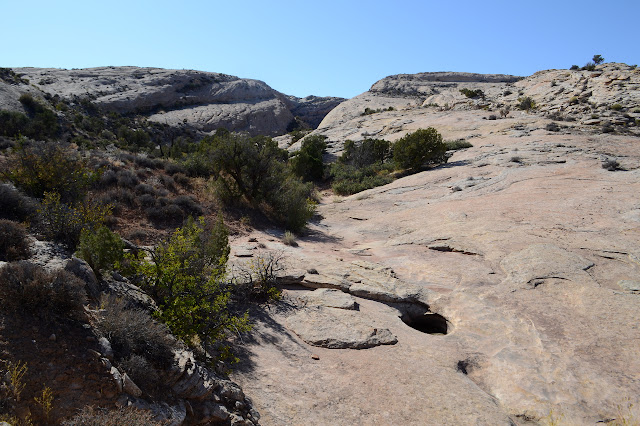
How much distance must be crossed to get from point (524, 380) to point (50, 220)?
761 centimetres

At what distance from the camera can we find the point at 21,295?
3.44 metres

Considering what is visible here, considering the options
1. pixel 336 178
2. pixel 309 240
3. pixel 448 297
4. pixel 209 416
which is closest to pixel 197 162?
pixel 309 240

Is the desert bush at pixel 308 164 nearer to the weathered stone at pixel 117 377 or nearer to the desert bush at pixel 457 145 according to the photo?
the desert bush at pixel 457 145

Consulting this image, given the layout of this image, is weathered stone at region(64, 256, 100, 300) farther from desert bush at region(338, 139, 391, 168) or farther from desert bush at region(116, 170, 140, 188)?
desert bush at region(338, 139, 391, 168)

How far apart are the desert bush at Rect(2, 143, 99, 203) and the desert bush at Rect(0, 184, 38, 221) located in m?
2.88

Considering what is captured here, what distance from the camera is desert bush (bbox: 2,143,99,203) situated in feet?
28.9

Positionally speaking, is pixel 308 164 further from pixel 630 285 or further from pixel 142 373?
pixel 142 373

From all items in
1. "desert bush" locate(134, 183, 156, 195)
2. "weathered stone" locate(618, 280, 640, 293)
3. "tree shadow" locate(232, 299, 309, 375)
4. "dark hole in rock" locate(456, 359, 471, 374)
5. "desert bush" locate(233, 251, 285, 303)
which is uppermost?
"weathered stone" locate(618, 280, 640, 293)

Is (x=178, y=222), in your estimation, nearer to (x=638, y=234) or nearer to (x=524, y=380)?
(x=524, y=380)

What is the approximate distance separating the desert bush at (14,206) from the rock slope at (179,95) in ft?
147

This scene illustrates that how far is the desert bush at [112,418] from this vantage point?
109 inches

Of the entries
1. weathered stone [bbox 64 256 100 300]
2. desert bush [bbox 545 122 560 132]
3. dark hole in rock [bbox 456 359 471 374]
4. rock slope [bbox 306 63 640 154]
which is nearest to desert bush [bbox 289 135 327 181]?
rock slope [bbox 306 63 640 154]

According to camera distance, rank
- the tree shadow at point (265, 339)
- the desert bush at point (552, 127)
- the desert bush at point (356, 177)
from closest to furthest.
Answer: the tree shadow at point (265, 339), the desert bush at point (356, 177), the desert bush at point (552, 127)

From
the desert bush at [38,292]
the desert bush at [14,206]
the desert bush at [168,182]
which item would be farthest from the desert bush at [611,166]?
the desert bush at [14,206]
